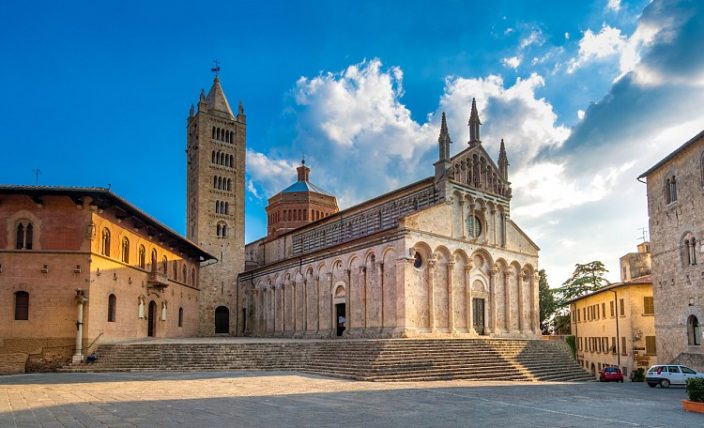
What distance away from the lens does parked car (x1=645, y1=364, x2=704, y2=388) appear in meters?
26.2

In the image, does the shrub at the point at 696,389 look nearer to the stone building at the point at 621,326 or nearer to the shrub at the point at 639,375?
the shrub at the point at 639,375

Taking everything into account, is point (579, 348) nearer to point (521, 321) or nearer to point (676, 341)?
point (521, 321)

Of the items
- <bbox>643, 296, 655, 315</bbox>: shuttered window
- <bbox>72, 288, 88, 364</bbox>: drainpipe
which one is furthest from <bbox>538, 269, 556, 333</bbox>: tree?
<bbox>72, 288, 88, 364</bbox>: drainpipe

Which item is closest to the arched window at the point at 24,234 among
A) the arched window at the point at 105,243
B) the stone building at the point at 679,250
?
the arched window at the point at 105,243

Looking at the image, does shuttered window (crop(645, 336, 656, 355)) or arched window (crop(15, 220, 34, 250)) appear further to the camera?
shuttered window (crop(645, 336, 656, 355))

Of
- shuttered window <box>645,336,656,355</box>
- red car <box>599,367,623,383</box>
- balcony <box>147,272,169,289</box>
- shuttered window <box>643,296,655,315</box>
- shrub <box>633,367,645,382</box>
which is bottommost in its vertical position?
shrub <box>633,367,645,382</box>

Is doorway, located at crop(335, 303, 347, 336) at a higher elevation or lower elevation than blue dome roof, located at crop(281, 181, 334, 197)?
lower

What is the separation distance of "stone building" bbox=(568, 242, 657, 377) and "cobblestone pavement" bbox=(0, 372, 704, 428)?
77.4 feet

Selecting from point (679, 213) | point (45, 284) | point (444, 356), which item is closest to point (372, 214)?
point (444, 356)

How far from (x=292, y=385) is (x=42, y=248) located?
15024 millimetres

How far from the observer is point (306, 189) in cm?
6544

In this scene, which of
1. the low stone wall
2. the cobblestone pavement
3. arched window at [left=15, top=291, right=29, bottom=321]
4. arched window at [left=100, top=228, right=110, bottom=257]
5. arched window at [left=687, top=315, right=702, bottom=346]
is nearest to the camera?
the cobblestone pavement

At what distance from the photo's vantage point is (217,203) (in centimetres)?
5231

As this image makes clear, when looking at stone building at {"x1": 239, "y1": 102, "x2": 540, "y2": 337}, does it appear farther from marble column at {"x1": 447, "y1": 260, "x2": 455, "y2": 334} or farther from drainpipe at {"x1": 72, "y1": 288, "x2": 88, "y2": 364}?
drainpipe at {"x1": 72, "y1": 288, "x2": 88, "y2": 364}
